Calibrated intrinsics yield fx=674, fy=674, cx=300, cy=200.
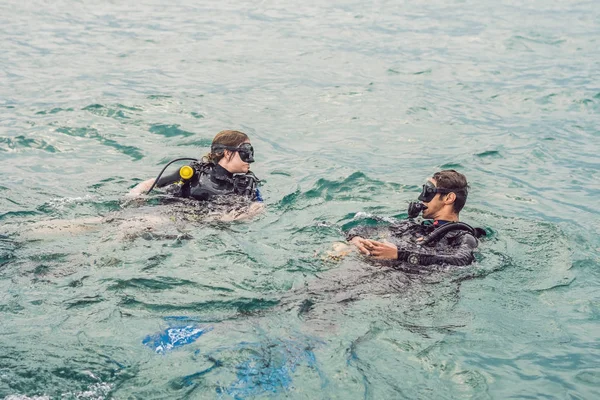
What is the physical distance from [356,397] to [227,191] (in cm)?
374

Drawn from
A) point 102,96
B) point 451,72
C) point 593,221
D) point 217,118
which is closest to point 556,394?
point 593,221

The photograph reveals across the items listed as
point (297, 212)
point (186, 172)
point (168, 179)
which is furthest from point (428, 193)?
point (168, 179)

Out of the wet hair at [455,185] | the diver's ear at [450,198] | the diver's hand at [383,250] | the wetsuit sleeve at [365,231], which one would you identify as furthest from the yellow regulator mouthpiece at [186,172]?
the diver's ear at [450,198]

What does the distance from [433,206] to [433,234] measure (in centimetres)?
46

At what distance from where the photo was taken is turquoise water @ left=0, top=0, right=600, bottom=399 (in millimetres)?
4891

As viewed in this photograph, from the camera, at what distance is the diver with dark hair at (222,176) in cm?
781

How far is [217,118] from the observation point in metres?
12.1

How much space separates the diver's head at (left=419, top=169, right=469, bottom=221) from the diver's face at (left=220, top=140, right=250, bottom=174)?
217cm

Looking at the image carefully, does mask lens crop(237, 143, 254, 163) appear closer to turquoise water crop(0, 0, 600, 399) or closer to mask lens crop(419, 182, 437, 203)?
turquoise water crop(0, 0, 600, 399)

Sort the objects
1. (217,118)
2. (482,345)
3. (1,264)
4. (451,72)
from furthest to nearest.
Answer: (451,72), (217,118), (1,264), (482,345)

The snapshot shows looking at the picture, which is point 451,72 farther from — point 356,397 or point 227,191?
point 356,397

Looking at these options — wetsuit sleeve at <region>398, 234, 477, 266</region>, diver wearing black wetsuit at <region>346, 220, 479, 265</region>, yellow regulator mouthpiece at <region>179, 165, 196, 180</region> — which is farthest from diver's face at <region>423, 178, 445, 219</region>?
yellow regulator mouthpiece at <region>179, 165, 196, 180</region>

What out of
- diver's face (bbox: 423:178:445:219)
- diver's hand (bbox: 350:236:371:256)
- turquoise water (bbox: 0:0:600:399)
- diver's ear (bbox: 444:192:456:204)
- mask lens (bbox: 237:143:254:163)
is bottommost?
turquoise water (bbox: 0:0:600:399)

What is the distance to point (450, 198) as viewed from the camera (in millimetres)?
6832
